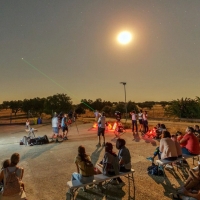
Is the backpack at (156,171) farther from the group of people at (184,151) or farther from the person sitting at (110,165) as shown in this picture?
the person sitting at (110,165)

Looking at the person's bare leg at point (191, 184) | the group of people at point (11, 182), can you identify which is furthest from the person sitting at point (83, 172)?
the person's bare leg at point (191, 184)

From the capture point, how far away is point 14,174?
3.74 m

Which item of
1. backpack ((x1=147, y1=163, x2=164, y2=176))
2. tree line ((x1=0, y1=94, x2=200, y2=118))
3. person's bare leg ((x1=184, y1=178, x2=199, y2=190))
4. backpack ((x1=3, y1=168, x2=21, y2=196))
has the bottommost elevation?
backpack ((x1=147, y1=163, x2=164, y2=176))

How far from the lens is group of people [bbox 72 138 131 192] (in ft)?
13.8

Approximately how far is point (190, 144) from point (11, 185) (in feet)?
18.3

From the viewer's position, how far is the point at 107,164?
4.48 metres

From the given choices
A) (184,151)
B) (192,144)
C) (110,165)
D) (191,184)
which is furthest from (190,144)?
(110,165)

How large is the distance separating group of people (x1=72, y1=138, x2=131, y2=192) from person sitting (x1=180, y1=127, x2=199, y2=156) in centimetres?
269

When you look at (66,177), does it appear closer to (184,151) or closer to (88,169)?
(88,169)

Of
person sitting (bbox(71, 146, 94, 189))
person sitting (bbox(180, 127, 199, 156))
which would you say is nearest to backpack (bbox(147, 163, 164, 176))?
person sitting (bbox(180, 127, 199, 156))

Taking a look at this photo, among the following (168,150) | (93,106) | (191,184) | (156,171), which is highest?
(93,106)

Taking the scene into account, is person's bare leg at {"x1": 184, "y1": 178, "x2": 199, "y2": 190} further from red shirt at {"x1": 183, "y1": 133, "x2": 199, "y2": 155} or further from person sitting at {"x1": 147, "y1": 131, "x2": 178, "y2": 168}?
red shirt at {"x1": 183, "y1": 133, "x2": 199, "y2": 155}

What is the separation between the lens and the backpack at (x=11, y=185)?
362 cm

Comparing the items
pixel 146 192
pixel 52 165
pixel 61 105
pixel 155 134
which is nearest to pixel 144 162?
pixel 146 192
